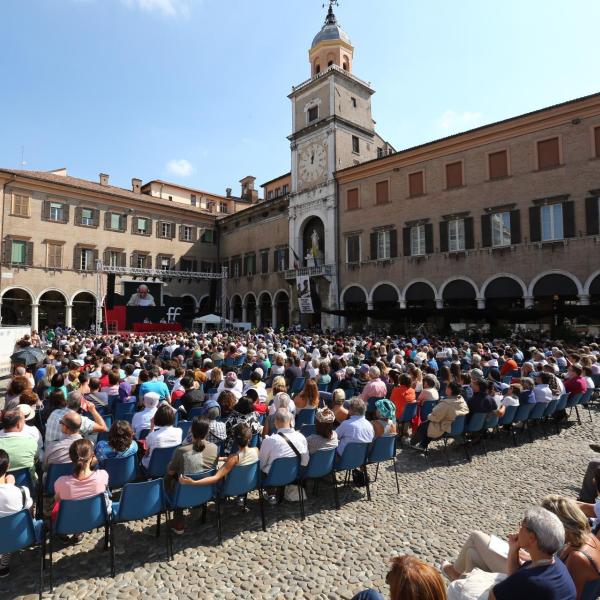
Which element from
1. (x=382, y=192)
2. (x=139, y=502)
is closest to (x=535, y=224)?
(x=382, y=192)

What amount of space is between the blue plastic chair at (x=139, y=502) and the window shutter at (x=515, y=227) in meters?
22.8

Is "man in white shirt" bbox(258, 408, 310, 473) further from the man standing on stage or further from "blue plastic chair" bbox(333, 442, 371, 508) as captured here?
the man standing on stage

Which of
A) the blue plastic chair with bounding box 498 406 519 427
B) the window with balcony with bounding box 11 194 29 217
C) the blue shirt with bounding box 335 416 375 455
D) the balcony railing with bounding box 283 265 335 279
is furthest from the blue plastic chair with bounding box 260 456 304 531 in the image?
the window with balcony with bounding box 11 194 29 217

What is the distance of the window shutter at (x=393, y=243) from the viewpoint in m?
27.4

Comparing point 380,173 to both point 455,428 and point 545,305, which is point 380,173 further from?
point 455,428

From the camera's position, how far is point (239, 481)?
4.71 meters

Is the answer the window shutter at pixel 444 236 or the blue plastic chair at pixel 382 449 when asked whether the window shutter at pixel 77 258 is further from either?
the blue plastic chair at pixel 382 449

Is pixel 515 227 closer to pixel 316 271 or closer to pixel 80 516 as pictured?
pixel 316 271

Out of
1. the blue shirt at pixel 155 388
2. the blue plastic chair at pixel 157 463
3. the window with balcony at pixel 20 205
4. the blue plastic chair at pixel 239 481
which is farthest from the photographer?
the window with balcony at pixel 20 205

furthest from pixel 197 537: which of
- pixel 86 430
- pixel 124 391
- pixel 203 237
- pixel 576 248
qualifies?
pixel 203 237

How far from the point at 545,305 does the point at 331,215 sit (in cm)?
1536

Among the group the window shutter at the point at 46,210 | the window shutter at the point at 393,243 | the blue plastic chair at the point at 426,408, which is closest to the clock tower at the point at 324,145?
the window shutter at the point at 393,243

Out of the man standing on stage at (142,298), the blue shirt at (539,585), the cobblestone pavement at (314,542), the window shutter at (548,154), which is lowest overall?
the cobblestone pavement at (314,542)

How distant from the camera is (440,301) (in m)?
25.0
